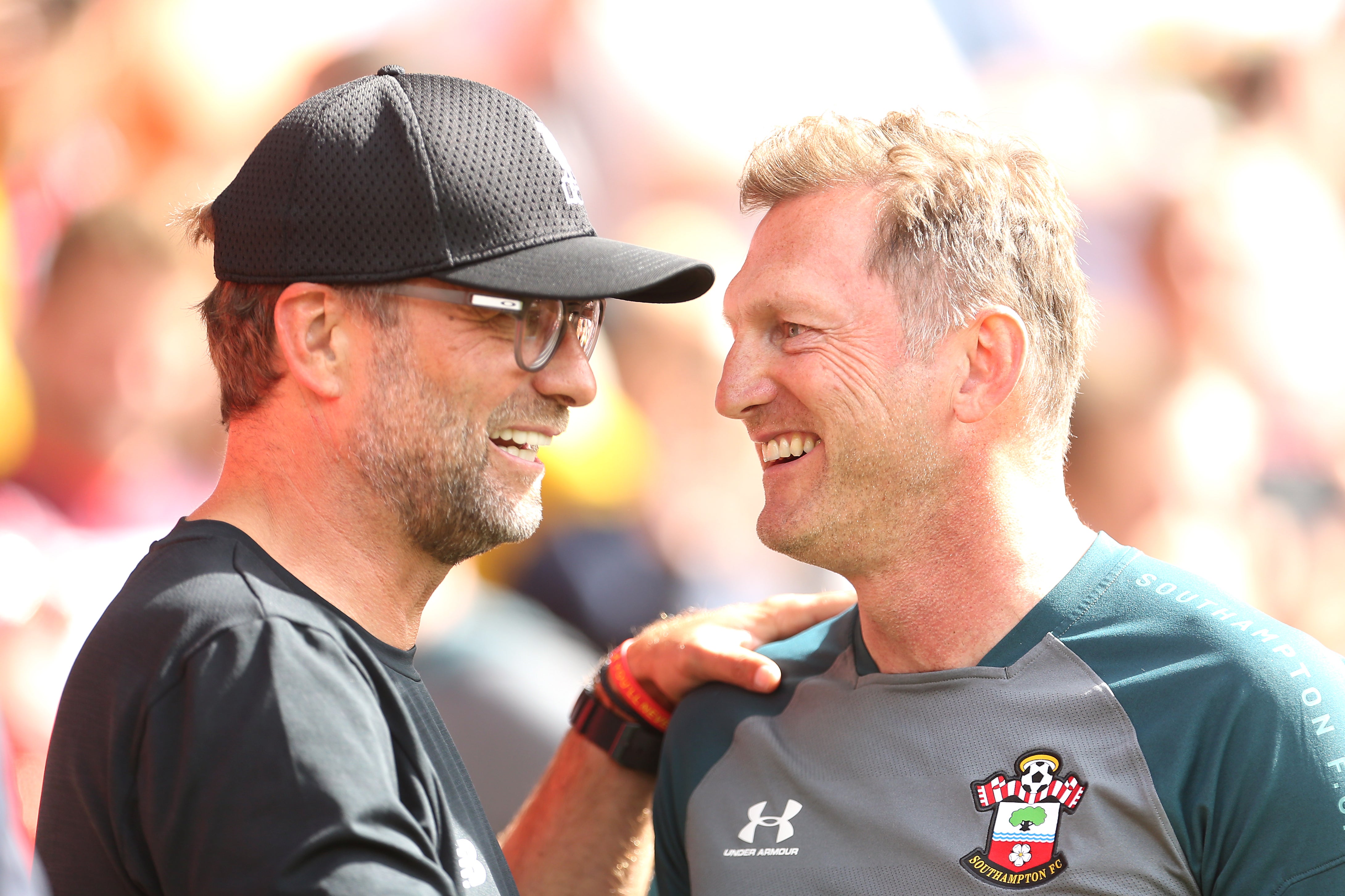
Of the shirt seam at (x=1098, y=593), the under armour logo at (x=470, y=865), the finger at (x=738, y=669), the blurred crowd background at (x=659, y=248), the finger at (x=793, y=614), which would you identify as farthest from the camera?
the blurred crowd background at (x=659, y=248)

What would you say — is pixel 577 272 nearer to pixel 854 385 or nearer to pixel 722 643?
A: pixel 854 385

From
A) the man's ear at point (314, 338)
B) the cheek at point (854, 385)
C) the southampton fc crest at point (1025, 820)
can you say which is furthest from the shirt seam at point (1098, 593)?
the man's ear at point (314, 338)

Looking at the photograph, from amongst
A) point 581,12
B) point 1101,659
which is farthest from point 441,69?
point 1101,659

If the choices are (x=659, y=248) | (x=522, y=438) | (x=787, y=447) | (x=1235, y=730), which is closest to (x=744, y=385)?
(x=787, y=447)

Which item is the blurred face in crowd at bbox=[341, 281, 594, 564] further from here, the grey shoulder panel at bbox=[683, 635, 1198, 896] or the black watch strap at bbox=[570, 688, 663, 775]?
the black watch strap at bbox=[570, 688, 663, 775]

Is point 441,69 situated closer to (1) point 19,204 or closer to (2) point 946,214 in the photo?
(1) point 19,204

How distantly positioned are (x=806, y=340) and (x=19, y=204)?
9.06 ft

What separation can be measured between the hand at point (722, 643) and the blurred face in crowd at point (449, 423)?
0.61m

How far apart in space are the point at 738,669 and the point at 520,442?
0.68 metres

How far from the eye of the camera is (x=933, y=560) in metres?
2.05

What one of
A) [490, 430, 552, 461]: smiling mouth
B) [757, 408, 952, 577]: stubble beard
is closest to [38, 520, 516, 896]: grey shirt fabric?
[490, 430, 552, 461]: smiling mouth

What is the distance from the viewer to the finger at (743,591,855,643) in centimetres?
236

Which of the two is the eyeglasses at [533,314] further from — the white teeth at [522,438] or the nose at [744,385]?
the nose at [744,385]

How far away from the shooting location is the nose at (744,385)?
218 centimetres
